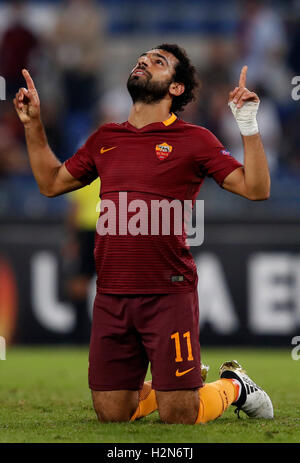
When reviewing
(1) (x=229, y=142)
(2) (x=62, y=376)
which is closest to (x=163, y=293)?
(2) (x=62, y=376)

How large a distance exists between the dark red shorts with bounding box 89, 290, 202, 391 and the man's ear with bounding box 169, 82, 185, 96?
3.49ft

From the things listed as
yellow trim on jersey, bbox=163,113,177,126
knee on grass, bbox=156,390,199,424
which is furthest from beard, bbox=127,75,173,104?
knee on grass, bbox=156,390,199,424

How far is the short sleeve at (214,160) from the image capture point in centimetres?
475

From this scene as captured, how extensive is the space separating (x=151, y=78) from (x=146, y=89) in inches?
2.6

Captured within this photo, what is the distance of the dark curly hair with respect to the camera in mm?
5074

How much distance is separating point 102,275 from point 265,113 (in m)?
6.70

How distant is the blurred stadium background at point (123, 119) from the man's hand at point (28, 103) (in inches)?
98.5

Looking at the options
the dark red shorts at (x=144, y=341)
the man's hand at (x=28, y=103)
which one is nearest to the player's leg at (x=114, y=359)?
the dark red shorts at (x=144, y=341)

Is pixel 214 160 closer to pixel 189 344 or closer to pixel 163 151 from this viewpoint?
pixel 163 151

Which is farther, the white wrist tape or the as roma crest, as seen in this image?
the as roma crest

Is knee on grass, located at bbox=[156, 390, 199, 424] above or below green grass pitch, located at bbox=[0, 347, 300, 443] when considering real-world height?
above

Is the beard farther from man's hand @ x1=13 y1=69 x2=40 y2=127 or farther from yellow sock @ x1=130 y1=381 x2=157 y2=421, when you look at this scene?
yellow sock @ x1=130 y1=381 x2=157 y2=421
